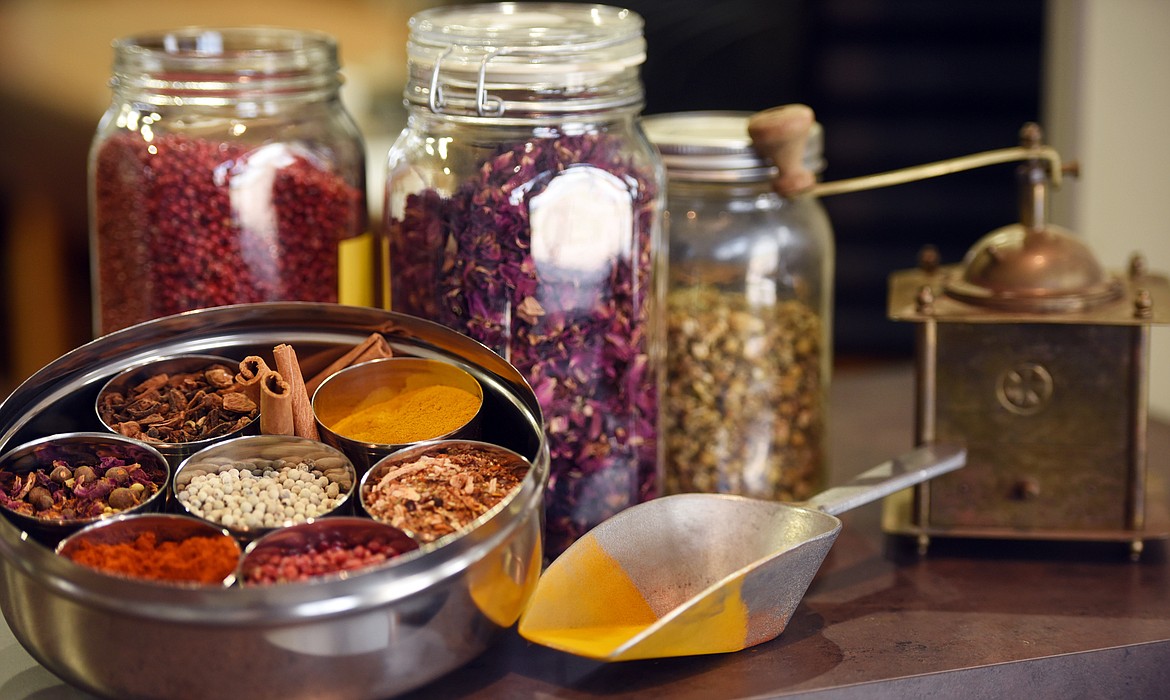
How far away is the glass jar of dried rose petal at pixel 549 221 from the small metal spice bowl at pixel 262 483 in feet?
0.52

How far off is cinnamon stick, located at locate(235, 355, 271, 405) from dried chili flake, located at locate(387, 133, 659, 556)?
0.13 metres

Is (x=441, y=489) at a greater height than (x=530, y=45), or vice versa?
(x=530, y=45)

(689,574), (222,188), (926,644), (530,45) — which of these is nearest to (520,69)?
(530,45)

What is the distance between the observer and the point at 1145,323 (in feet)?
2.89

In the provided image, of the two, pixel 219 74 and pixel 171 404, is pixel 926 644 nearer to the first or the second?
pixel 171 404

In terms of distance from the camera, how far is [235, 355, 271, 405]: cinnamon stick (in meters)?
0.81

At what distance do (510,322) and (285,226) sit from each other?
9.0 inches

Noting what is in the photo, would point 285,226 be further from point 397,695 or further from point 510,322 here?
point 397,695

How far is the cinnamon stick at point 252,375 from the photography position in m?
0.81

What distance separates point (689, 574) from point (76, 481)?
1.32 ft

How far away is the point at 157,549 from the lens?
2.24 feet

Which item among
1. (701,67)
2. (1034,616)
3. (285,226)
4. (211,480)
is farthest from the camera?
(701,67)

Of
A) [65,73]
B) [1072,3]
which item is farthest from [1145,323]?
[65,73]

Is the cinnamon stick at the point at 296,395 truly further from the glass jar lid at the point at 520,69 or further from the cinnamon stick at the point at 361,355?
the glass jar lid at the point at 520,69
